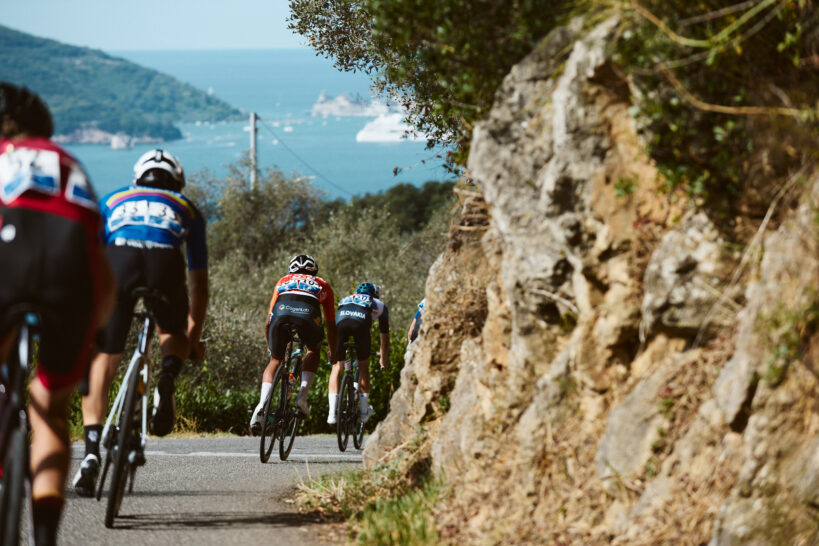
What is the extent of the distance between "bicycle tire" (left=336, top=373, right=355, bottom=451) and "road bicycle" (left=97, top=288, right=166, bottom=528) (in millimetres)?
6913

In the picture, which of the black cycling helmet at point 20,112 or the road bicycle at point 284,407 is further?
the road bicycle at point 284,407

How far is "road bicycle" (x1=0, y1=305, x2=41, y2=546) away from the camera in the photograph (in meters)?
3.56

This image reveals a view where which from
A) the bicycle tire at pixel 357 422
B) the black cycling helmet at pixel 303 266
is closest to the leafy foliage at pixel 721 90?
the black cycling helmet at pixel 303 266

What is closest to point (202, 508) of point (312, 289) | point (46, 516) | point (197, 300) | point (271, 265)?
point (197, 300)

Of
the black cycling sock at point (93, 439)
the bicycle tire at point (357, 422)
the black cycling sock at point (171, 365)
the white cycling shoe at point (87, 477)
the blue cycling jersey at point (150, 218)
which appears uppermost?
the blue cycling jersey at point (150, 218)

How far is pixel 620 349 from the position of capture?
16.3 ft

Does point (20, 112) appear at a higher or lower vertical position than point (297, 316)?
higher

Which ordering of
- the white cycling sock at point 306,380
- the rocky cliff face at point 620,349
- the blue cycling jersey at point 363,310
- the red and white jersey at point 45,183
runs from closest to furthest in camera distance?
1. the red and white jersey at point 45,183
2. the rocky cliff face at point 620,349
3. the white cycling sock at point 306,380
4. the blue cycling jersey at point 363,310

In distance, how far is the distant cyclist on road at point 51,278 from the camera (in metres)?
3.71

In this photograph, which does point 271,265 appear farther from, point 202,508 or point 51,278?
point 51,278

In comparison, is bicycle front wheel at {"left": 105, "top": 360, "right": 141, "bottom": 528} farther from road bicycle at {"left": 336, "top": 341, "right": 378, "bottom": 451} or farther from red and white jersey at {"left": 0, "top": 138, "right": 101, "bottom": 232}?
road bicycle at {"left": 336, "top": 341, "right": 378, "bottom": 451}

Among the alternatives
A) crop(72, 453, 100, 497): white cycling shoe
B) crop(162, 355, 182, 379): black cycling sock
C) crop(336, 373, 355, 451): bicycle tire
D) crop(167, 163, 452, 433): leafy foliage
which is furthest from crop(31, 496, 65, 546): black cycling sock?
crop(336, 373, 355, 451): bicycle tire

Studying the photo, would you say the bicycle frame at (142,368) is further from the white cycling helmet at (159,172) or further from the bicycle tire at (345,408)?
the bicycle tire at (345,408)

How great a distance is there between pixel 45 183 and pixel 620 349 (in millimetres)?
2850
